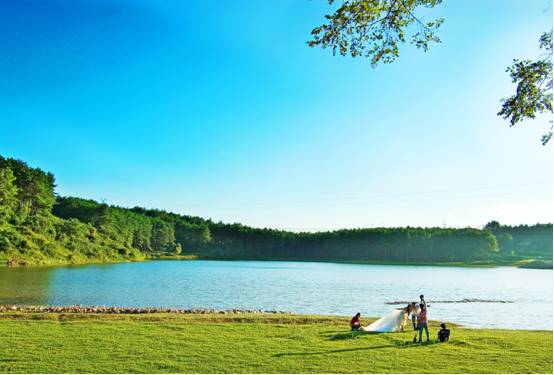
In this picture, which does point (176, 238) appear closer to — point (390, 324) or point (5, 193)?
point (5, 193)

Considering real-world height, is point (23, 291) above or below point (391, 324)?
below

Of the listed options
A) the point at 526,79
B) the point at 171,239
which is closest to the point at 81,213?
the point at 171,239

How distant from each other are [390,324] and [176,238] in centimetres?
16645

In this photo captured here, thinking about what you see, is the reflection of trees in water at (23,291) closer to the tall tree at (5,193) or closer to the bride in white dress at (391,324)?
the bride in white dress at (391,324)

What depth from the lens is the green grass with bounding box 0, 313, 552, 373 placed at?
13.6 m

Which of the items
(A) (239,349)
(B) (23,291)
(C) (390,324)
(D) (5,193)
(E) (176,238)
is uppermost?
(D) (5,193)

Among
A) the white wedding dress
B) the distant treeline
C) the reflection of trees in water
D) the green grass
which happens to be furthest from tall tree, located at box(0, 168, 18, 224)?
the white wedding dress

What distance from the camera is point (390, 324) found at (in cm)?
2134

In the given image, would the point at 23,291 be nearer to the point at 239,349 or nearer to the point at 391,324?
the point at 239,349

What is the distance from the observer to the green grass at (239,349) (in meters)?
13.6

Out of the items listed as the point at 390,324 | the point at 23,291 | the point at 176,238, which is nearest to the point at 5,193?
the point at 23,291

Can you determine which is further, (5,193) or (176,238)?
(176,238)

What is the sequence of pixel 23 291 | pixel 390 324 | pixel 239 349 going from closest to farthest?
pixel 239 349
pixel 390 324
pixel 23 291

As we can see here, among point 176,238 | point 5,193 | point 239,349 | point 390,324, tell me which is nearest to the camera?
point 239,349
